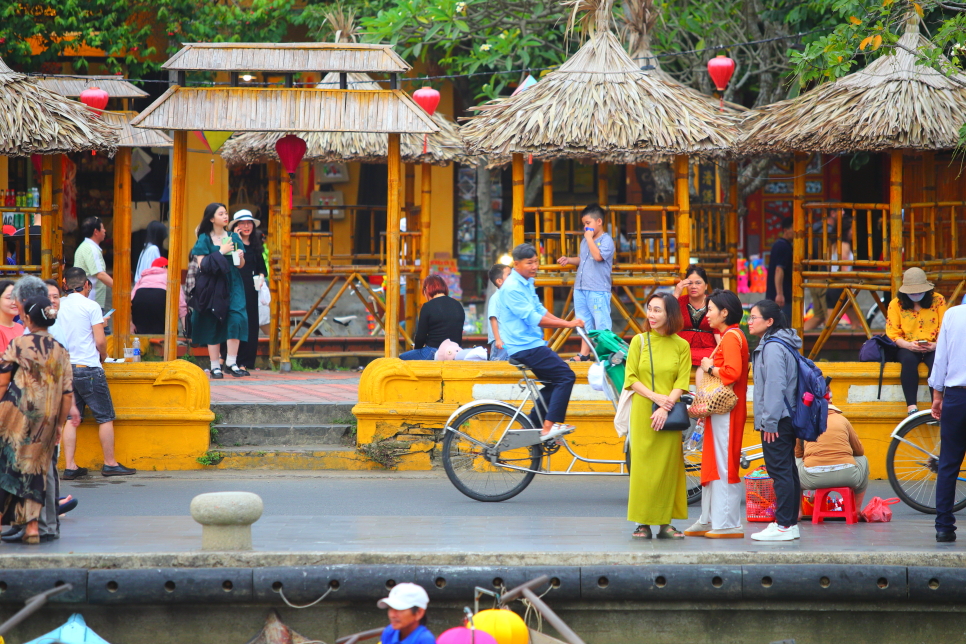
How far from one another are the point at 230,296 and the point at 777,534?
682 cm

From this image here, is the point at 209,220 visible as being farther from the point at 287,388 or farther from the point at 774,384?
the point at 774,384

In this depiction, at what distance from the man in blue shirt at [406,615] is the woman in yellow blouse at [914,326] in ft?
17.5

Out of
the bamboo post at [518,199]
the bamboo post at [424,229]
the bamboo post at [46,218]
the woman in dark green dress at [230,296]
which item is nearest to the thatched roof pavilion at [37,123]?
the bamboo post at [46,218]

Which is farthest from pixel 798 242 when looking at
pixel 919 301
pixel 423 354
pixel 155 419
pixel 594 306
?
pixel 155 419

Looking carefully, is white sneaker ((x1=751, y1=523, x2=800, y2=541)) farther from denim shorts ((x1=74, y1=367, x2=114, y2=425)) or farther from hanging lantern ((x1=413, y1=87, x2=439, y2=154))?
hanging lantern ((x1=413, y1=87, x2=439, y2=154))

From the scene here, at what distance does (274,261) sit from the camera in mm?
14273

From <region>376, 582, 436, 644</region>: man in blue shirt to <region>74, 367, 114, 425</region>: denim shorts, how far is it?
441 centimetres

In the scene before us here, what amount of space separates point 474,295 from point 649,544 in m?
12.3

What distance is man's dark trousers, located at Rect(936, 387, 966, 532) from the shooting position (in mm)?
7109

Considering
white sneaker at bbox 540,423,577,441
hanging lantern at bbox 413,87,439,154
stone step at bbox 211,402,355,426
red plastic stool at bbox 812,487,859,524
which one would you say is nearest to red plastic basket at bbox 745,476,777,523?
red plastic stool at bbox 812,487,859,524

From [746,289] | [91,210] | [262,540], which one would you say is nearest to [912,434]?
[262,540]

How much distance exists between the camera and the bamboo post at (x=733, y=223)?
44.8 ft

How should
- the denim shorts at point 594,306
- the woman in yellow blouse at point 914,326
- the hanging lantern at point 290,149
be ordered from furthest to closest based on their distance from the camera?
the hanging lantern at point 290,149
the denim shorts at point 594,306
the woman in yellow blouse at point 914,326

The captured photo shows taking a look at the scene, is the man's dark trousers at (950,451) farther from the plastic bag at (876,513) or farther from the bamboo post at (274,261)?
the bamboo post at (274,261)
